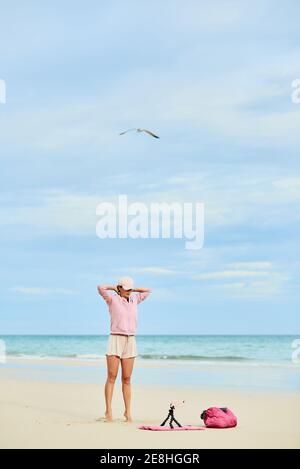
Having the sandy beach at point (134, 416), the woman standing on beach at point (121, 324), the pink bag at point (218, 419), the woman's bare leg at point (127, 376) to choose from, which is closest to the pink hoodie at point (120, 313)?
the woman standing on beach at point (121, 324)

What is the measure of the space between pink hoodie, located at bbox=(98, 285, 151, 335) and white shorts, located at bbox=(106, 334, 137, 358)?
0.07m

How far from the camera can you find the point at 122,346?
912cm

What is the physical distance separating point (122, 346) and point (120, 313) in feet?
1.17

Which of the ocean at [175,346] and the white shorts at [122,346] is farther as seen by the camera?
the ocean at [175,346]

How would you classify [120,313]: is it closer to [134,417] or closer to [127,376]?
[127,376]

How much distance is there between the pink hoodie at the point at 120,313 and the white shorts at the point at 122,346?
7 centimetres

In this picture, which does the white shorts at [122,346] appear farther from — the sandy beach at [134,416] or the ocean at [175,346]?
the ocean at [175,346]

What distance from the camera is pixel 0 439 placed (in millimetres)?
8477

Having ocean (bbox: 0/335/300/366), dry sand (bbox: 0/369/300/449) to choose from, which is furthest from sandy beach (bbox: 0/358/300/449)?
ocean (bbox: 0/335/300/366)

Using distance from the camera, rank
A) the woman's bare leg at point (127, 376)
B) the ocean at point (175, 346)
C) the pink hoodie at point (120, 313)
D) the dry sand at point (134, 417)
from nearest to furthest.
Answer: the dry sand at point (134, 417) < the pink hoodie at point (120, 313) < the woman's bare leg at point (127, 376) < the ocean at point (175, 346)

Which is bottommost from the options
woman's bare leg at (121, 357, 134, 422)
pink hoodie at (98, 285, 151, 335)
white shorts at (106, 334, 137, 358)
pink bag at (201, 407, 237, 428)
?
pink bag at (201, 407, 237, 428)

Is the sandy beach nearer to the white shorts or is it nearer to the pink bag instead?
the pink bag

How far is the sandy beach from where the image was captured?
827 centimetres

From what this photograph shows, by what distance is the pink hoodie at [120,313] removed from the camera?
9.01 metres
